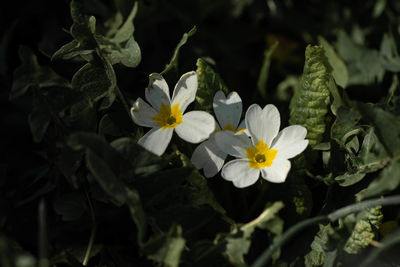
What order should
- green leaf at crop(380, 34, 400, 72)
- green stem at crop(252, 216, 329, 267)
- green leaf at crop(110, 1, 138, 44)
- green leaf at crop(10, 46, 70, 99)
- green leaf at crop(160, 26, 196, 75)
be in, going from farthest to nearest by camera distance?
green leaf at crop(380, 34, 400, 72) < green leaf at crop(160, 26, 196, 75) < green leaf at crop(110, 1, 138, 44) < green leaf at crop(10, 46, 70, 99) < green stem at crop(252, 216, 329, 267)

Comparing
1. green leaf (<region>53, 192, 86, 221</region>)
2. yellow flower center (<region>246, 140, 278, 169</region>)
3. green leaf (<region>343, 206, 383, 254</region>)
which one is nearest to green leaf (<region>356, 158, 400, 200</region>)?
green leaf (<region>343, 206, 383, 254</region>)

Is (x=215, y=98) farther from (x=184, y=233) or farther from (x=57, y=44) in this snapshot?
(x=57, y=44)

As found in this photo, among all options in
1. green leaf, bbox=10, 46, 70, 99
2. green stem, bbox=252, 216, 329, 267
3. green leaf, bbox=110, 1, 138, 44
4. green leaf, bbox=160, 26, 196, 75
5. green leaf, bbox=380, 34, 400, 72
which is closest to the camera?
green stem, bbox=252, 216, 329, 267

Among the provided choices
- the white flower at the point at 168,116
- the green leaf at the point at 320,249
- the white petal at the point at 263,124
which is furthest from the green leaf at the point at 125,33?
the green leaf at the point at 320,249

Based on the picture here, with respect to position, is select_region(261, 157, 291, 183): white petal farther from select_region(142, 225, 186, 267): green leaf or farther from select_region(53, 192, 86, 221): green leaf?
select_region(53, 192, 86, 221): green leaf

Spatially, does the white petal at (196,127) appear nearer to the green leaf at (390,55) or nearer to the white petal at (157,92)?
the white petal at (157,92)

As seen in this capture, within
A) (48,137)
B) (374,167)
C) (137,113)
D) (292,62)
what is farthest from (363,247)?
(292,62)
